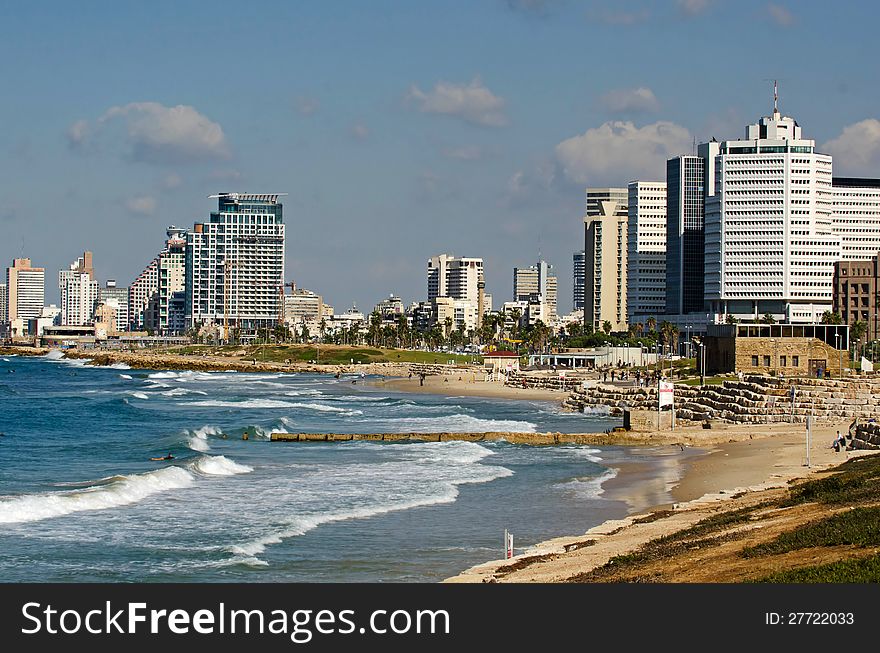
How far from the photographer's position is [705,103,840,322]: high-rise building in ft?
636

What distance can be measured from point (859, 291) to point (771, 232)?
20.4 meters

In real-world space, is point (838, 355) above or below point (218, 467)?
above

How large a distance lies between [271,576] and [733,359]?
63.5m

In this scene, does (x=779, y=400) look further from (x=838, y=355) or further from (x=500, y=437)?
(x=838, y=355)

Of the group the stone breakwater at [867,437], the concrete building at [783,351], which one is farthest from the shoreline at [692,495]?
the concrete building at [783,351]

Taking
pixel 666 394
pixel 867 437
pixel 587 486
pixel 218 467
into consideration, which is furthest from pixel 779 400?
pixel 218 467

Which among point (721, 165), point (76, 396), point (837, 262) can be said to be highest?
point (721, 165)

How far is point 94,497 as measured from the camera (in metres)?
37.2

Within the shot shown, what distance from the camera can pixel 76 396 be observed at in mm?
109000

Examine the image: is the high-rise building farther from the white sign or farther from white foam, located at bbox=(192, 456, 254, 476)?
white foam, located at bbox=(192, 456, 254, 476)

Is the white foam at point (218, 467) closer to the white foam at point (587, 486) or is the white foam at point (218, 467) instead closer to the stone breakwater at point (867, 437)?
the white foam at point (587, 486)

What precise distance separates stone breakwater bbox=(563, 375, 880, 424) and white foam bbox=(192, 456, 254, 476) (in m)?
29.3
